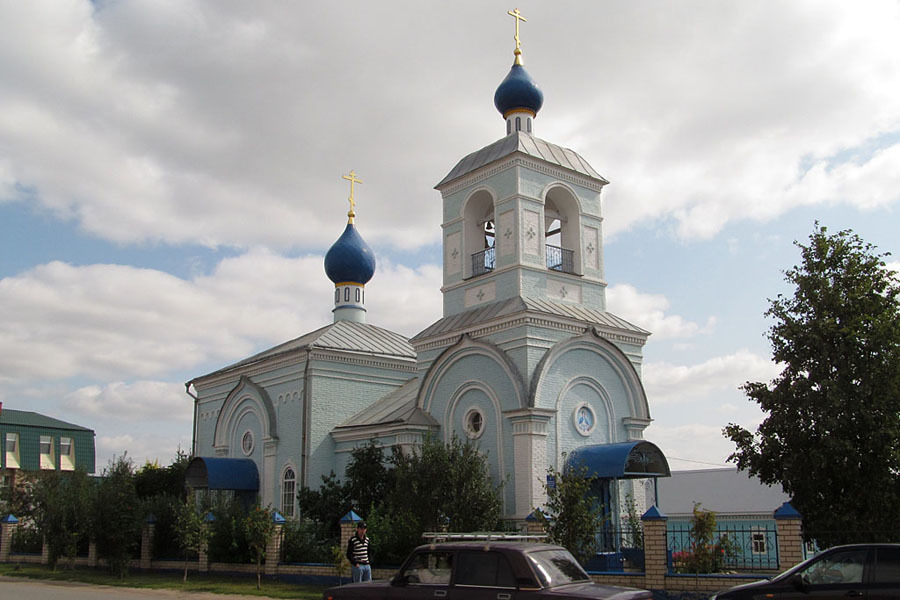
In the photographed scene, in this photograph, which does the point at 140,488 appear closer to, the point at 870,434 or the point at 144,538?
the point at 144,538

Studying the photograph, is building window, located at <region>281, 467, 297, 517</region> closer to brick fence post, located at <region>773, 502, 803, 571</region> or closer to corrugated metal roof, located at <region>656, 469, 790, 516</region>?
corrugated metal roof, located at <region>656, 469, 790, 516</region>

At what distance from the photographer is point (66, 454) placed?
36.9 metres

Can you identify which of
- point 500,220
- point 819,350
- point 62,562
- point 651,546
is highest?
point 500,220

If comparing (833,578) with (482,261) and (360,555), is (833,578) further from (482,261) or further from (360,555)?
(482,261)

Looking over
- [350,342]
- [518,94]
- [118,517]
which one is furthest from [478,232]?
[118,517]

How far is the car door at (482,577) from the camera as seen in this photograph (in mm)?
8031

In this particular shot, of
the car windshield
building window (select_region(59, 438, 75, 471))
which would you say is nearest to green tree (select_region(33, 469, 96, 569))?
building window (select_region(59, 438, 75, 471))

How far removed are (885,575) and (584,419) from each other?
9.91 meters

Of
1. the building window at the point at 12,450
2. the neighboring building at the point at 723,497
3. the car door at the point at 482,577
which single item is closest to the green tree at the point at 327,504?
the neighboring building at the point at 723,497

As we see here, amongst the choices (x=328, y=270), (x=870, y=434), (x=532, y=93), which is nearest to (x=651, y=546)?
(x=870, y=434)

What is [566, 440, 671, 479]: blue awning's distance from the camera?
1631 centimetres

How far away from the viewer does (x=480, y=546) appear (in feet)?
27.6

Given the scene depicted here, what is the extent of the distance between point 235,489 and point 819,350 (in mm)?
15964

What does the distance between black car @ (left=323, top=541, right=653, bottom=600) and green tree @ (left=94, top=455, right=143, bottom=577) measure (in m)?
13.0
